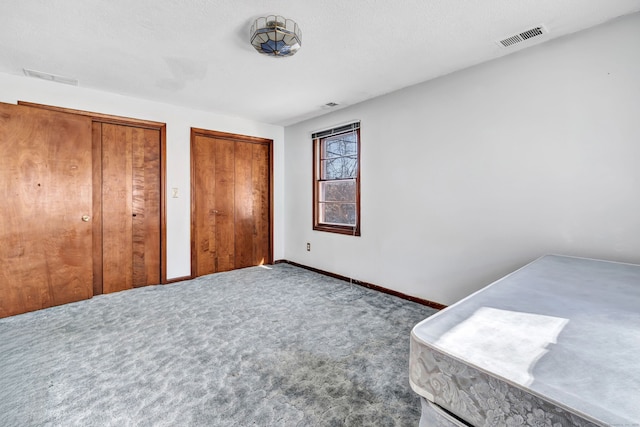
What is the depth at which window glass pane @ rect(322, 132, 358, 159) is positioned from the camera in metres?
4.04

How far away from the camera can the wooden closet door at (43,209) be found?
9.41 ft

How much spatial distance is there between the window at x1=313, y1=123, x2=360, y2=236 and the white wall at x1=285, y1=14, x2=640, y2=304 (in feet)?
0.61

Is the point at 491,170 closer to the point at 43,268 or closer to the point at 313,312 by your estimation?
the point at 313,312

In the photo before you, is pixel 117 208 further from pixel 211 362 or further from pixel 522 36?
pixel 522 36

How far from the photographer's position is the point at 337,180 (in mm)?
4293

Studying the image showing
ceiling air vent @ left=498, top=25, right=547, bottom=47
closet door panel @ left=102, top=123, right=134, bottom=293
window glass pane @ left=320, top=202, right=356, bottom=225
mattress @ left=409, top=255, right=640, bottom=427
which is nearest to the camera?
mattress @ left=409, top=255, right=640, bottom=427

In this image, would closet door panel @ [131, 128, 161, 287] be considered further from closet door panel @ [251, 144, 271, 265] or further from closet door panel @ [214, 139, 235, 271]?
closet door panel @ [251, 144, 271, 265]

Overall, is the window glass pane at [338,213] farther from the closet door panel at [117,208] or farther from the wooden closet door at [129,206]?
the closet door panel at [117,208]

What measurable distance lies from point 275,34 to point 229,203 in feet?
9.88

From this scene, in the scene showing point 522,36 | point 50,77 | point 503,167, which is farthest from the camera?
point 50,77

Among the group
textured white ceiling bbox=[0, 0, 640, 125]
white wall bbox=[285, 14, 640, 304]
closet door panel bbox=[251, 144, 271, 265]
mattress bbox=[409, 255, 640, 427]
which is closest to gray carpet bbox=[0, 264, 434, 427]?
white wall bbox=[285, 14, 640, 304]

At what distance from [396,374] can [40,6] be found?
338 centimetres

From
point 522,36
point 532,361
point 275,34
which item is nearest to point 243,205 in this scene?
point 275,34

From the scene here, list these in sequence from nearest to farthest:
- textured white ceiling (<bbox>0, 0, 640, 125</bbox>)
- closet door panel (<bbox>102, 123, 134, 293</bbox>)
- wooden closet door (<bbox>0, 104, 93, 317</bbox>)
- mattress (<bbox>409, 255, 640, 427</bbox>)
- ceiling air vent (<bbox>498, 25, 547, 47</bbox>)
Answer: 1. mattress (<bbox>409, 255, 640, 427</bbox>)
2. textured white ceiling (<bbox>0, 0, 640, 125</bbox>)
3. ceiling air vent (<bbox>498, 25, 547, 47</bbox>)
4. wooden closet door (<bbox>0, 104, 93, 317</bbox>)
5. closet door panel (<bbox>102, 123, 134, 293</bbox>)
